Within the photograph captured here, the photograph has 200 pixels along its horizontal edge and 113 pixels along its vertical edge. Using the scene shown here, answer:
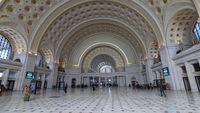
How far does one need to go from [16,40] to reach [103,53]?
2521 centimetres

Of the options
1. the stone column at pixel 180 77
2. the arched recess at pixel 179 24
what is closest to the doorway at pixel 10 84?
the stone column at pixel 180 77

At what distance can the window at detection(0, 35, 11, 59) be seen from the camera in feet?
65.4

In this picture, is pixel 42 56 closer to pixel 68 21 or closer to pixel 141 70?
pixel 68 21

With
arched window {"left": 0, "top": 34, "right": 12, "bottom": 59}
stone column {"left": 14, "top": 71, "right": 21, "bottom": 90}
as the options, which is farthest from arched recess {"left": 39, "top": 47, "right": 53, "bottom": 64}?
stone column {"left": 14, "top": 71, "right": 21, "bottom": 90}

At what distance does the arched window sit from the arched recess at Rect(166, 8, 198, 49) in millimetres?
28779

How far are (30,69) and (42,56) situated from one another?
6.94 metres

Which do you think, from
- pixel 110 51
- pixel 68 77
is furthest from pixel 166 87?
pixel 68 77

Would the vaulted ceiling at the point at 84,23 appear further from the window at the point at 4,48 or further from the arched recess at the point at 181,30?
the window at the point at 4,48

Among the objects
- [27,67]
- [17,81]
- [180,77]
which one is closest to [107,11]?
[180,77]

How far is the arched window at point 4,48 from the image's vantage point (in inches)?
785

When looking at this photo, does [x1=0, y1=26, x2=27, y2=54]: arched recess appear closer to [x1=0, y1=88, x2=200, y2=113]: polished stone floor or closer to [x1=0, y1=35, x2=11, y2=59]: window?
[x1=0, y1=35, x2=11, y2=59]: window

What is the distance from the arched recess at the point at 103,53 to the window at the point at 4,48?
18.7 meters

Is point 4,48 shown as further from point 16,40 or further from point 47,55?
point 47,55

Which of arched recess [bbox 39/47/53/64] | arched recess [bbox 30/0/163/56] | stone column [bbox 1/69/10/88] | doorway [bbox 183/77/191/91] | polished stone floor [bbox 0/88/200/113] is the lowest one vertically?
polished stone floor [bbox 0/88/200/113]
